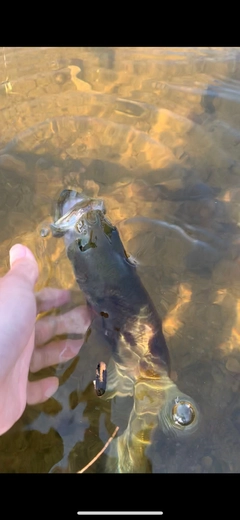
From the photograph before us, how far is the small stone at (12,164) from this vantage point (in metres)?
4.44

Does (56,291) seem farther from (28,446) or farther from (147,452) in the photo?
(147,452)

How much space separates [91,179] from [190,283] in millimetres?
1447

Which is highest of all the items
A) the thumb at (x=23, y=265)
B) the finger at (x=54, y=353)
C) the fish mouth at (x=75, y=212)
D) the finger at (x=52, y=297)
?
the fish mouth at (x=75, y=212)

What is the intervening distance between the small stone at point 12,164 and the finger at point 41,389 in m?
2.13

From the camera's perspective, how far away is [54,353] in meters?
3.70

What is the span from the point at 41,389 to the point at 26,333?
686 millimetres

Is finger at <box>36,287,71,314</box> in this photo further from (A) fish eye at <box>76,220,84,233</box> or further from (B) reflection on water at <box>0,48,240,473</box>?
(A) fish eye at <box>76,220,84,233</box>

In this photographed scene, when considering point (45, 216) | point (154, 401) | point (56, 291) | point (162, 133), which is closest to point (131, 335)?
point (154, 401)

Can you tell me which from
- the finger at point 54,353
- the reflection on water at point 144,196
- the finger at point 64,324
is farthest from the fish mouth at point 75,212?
the finger at point 54,353

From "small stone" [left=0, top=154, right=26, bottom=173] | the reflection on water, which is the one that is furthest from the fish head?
"small stone" [left=0, top=154, right=26, bottom=173]

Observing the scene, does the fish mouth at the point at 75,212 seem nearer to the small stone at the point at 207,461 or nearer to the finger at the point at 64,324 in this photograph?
the finger at the point at 64,324

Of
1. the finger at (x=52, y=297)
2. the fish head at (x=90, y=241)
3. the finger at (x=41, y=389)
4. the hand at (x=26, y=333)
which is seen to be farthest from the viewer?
the finger at (x=52, y=297)

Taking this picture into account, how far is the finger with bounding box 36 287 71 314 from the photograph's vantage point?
3822mm

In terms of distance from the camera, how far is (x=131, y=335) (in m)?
3.28
